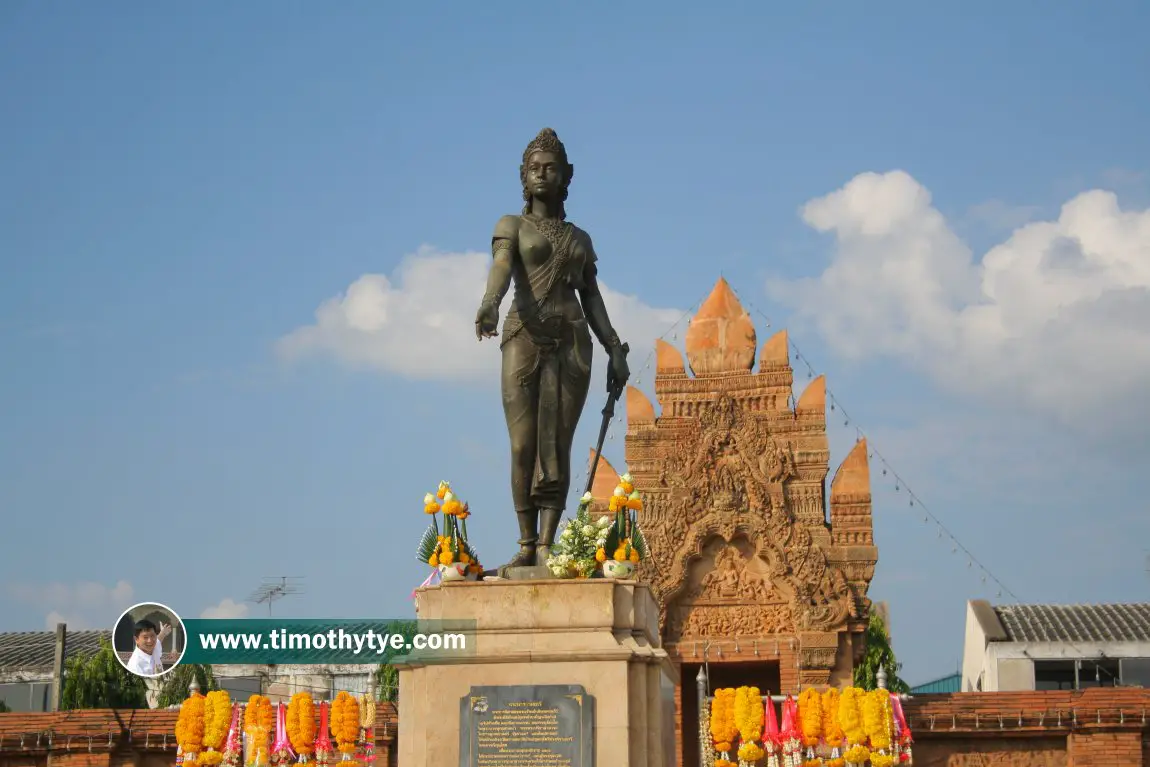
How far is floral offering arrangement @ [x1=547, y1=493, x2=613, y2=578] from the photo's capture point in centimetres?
798

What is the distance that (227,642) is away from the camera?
10.2 meters

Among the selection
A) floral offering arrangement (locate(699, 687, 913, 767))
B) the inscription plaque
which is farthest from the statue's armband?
floral offering arrangement (locate(699, 687, 913, 767))

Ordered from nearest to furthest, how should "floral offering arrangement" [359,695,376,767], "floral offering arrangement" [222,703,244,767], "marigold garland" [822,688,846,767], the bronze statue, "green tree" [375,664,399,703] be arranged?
the bronze statue → "marigold garland" [822,688,846,767] → "floral offering arrangement" [222,703,244,767] → "floral offering arrangement" [359,695,376,767] → "green tree" [375,664,399,703]

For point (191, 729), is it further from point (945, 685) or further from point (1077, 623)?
point (945, 685)

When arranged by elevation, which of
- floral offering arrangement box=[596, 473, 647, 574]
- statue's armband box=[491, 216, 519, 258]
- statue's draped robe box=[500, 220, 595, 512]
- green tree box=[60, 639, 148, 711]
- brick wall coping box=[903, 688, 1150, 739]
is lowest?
brick wall coping box=[903, 688, 1150, 739]

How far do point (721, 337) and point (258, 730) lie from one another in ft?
38.1

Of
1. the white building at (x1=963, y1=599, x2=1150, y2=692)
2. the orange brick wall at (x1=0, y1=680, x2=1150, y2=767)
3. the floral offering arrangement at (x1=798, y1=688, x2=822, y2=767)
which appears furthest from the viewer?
the white building at (x1=963, y1=599, x2=1150, y2=692)

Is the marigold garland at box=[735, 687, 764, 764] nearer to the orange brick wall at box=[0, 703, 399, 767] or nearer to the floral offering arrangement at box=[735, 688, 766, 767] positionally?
the floral offering arrangement at box=[735, 688, 766, 767]

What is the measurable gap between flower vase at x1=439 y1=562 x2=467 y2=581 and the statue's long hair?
7.04ft

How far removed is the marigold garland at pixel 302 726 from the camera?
11.9m

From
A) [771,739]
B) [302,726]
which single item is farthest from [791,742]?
[302,726]

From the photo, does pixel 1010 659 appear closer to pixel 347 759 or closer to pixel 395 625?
pixel 347 759

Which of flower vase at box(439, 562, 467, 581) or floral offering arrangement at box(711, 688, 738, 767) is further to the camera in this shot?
floral offering arrangement at box(711, 688, 738, 767)

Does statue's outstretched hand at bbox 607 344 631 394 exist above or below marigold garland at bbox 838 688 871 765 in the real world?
above
